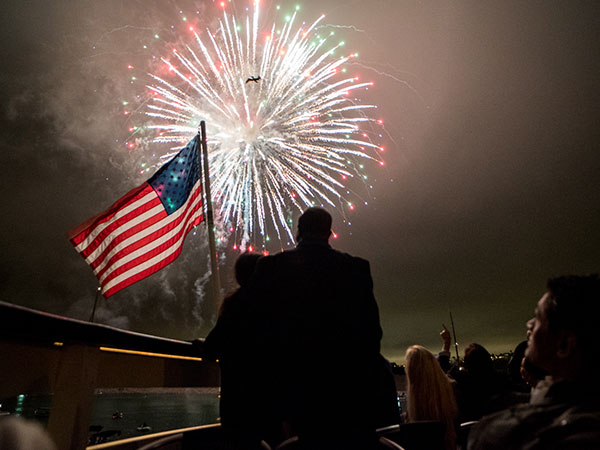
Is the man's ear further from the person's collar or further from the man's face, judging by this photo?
the person's collar

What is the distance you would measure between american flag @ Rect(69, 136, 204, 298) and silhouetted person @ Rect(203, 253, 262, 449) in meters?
4.06

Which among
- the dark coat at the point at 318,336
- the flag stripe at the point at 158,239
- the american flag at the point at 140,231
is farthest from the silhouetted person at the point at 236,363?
the flag stripe at the point at 158,239

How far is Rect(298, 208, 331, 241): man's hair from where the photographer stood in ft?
8.48

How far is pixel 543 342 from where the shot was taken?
154 cm

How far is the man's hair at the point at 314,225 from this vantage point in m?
2.58

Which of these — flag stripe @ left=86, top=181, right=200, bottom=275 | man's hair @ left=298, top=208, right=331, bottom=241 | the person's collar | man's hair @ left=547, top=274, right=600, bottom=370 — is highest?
flag stripe @ left=86, top=181, right=200, bottom=275

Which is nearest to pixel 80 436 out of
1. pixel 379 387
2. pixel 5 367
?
pixel 5 367

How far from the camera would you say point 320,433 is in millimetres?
1985

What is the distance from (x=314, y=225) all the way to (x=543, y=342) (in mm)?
1494

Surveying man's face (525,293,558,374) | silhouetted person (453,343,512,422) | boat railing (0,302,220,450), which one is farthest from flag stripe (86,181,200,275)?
man's face (525,293,558,374)

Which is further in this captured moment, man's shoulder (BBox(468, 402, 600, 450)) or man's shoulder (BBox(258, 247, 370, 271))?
man's shoulder (BBox(258, 247, 370, 271))

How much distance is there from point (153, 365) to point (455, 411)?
9.11ft

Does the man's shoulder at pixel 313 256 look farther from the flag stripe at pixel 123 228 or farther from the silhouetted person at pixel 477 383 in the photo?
the flag stripe at pixel 123 228

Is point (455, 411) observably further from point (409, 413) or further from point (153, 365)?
point (153, 365)
